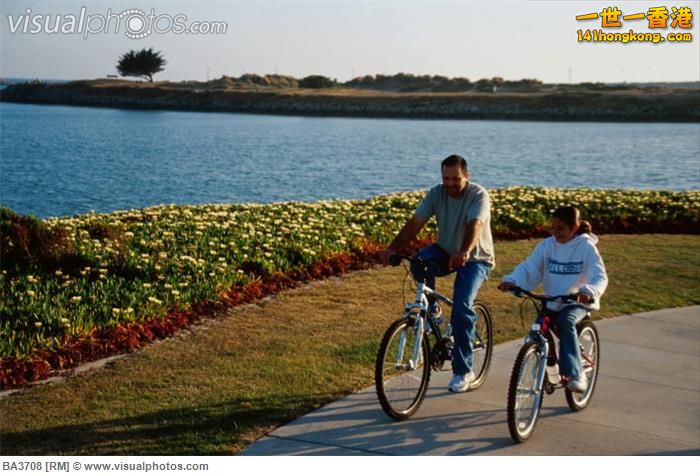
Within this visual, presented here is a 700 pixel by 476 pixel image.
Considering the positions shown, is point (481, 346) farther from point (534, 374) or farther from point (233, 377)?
point (233, 377)

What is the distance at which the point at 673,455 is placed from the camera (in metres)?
5.66

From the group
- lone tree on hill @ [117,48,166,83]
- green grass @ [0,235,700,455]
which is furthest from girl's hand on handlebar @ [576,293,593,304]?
lone tree on hill @ [117,48,166,83]

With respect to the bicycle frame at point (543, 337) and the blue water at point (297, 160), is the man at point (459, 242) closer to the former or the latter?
the bicycle frame at point (543, 337)

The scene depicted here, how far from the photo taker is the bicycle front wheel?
19.5 feet

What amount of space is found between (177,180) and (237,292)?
28471mm

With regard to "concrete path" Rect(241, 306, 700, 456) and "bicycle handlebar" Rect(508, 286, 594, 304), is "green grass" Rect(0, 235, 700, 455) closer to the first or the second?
"concrete path" Rect(241, 306, 700, 456)

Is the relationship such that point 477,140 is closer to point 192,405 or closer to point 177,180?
point 177,180

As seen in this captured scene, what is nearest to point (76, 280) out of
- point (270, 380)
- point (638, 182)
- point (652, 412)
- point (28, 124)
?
point (270, 380)

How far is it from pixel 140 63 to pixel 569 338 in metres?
121

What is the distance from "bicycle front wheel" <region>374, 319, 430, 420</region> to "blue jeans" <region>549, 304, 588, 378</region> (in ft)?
3.10

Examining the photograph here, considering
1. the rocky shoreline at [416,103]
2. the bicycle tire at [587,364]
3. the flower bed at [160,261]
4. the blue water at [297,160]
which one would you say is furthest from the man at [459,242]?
the rocky shoreline at [416,103]

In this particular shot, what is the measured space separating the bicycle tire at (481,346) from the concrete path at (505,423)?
0.32ft

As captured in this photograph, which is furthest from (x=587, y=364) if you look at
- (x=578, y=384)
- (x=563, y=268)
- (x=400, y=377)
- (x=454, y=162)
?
(x=454, y=162)

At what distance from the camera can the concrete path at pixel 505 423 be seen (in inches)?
225
